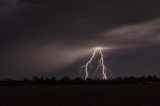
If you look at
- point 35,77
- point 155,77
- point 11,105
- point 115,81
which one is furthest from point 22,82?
point 11,105

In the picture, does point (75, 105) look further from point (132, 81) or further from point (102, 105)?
point (132, 81)

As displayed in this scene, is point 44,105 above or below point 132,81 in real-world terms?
below

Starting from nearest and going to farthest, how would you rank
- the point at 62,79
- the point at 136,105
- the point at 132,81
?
the point at 136,105 < the point at 132,81 < the point at 62,79

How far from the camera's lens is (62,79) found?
6531 inches

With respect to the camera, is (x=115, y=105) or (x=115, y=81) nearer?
(x=115, y=105)

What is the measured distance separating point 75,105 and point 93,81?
384 feet

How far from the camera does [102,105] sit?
128ft

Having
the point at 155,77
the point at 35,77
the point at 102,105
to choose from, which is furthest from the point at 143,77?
the point at 102,105

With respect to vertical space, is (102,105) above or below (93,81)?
below

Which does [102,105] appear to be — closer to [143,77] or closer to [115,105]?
[115,105]

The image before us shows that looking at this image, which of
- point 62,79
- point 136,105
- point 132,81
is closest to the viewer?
point 136,105

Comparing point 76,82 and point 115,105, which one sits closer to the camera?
point 115,105

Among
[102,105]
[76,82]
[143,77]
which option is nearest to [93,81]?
[76,82]

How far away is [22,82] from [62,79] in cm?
1551
